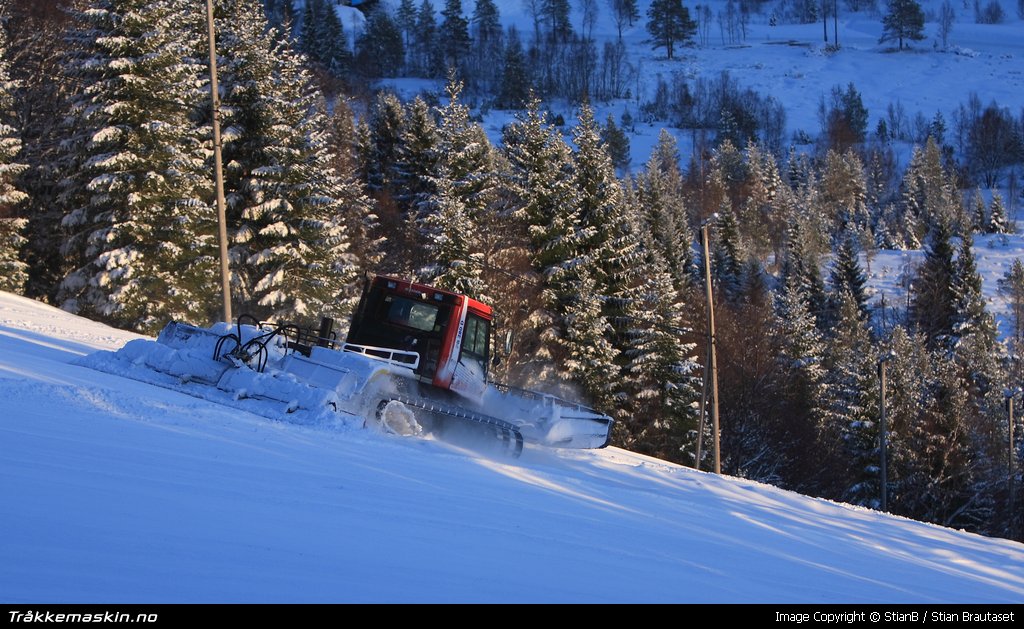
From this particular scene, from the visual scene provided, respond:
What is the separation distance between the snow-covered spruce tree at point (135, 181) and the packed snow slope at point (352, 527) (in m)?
13.5

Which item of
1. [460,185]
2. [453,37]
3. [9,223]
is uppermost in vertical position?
[453,37]

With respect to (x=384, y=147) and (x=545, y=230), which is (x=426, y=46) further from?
(x=545, y=230)

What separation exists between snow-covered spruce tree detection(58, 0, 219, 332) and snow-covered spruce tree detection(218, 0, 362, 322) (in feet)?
4.79

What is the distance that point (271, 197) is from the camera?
2617 centimetres

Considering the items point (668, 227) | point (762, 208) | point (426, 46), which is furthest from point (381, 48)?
point (668, 227)

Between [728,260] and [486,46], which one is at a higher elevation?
[486,46]

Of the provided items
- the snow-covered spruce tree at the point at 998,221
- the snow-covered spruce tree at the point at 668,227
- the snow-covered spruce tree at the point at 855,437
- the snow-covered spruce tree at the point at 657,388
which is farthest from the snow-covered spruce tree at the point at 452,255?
the snow-covered spruce tree at the point at 998,221

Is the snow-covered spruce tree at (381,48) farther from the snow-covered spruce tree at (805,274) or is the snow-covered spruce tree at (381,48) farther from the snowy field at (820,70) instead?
the snow-covered spruce tree at (805,274)

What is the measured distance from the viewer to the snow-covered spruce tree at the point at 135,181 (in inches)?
899

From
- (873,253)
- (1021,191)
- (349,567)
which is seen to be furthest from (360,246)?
(1021,191)

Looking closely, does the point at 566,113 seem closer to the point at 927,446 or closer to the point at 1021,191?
the point at 1021,191

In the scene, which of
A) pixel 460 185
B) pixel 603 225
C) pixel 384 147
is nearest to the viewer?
pixel 603 225

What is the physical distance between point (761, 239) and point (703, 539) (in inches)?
3367

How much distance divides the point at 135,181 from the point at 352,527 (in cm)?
2100
